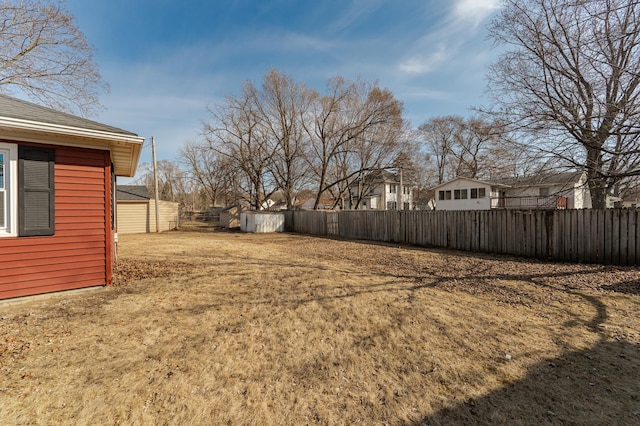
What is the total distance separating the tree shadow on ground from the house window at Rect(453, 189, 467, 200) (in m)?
27.0

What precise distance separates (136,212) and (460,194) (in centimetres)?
2778

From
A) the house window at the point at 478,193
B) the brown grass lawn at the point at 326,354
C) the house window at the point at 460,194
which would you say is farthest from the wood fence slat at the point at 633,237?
the house window at the point at 460,194

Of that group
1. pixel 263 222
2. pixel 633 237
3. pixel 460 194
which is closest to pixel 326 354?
pixel 633 237

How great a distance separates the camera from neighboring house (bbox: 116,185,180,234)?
19.1m

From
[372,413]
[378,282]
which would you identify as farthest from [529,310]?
[372,413]

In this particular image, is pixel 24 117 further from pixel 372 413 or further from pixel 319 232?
pixel 319 232

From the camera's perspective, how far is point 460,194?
2789cm

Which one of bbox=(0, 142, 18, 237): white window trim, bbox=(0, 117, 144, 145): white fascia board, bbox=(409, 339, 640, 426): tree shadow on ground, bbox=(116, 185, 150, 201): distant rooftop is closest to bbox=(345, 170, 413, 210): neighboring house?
bbox=(116, 185, 150, 201): distant rooftop

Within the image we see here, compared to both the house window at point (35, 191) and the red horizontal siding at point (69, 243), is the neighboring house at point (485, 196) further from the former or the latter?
the house window at point (35, 191)

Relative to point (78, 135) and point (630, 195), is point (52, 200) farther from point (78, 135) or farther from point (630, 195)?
point (630, 195)

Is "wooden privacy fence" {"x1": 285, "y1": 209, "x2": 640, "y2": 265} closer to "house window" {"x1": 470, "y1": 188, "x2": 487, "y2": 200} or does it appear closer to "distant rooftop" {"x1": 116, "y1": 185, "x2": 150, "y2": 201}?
"distant rooftop" {"x1": 116, "y1": 185, "x2": 150, "y2": 201}

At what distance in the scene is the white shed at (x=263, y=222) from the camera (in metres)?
21.1

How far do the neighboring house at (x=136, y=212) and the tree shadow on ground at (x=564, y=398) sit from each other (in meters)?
22.0

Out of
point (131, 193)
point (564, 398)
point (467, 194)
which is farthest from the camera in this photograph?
point (467, 194)
